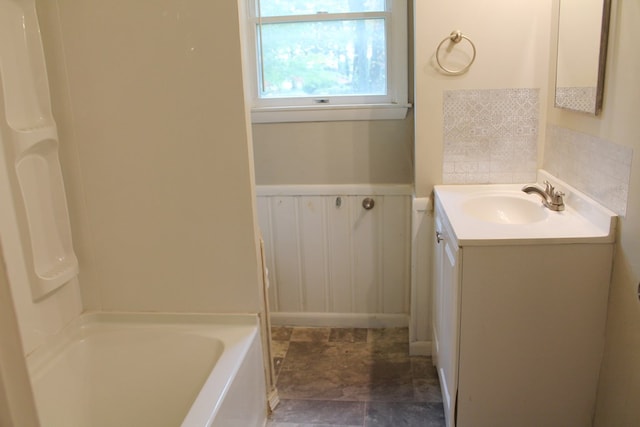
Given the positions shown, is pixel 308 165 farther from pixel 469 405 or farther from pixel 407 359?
pixel 469 405

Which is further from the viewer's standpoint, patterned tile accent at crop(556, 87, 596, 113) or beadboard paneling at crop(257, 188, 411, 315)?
beadboard paneling at crop(257, 188, 411, 315)

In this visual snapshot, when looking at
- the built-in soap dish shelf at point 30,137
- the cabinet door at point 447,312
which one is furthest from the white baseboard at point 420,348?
the built-in soap dish shelf at point 30,137

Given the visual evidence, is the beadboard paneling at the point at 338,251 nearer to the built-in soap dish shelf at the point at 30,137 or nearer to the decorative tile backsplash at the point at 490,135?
the decorative tile backsplash at the point at 490,135

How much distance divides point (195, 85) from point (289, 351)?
1491mm

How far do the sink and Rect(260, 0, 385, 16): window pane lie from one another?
1088 mm

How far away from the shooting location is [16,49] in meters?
1.79

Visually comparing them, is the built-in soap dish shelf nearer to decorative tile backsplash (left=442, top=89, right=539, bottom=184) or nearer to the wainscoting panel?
the wainscoting panel

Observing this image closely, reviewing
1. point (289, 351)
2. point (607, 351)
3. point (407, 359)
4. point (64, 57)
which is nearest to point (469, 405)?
point (607, 351)

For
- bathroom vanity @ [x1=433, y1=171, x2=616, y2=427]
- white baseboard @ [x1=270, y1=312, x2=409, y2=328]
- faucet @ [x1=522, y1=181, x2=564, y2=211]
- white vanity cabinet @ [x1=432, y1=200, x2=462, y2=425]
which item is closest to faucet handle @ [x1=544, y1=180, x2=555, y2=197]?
faucet @ [x1=522, y1=181, x2=564, y2=211]

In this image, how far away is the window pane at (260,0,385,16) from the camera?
106 inches

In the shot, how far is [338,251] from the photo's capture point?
2.93 metres

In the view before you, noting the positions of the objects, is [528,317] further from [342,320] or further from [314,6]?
[314,6]

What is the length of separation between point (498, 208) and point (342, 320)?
3.73ft

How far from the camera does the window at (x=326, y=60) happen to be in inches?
106
